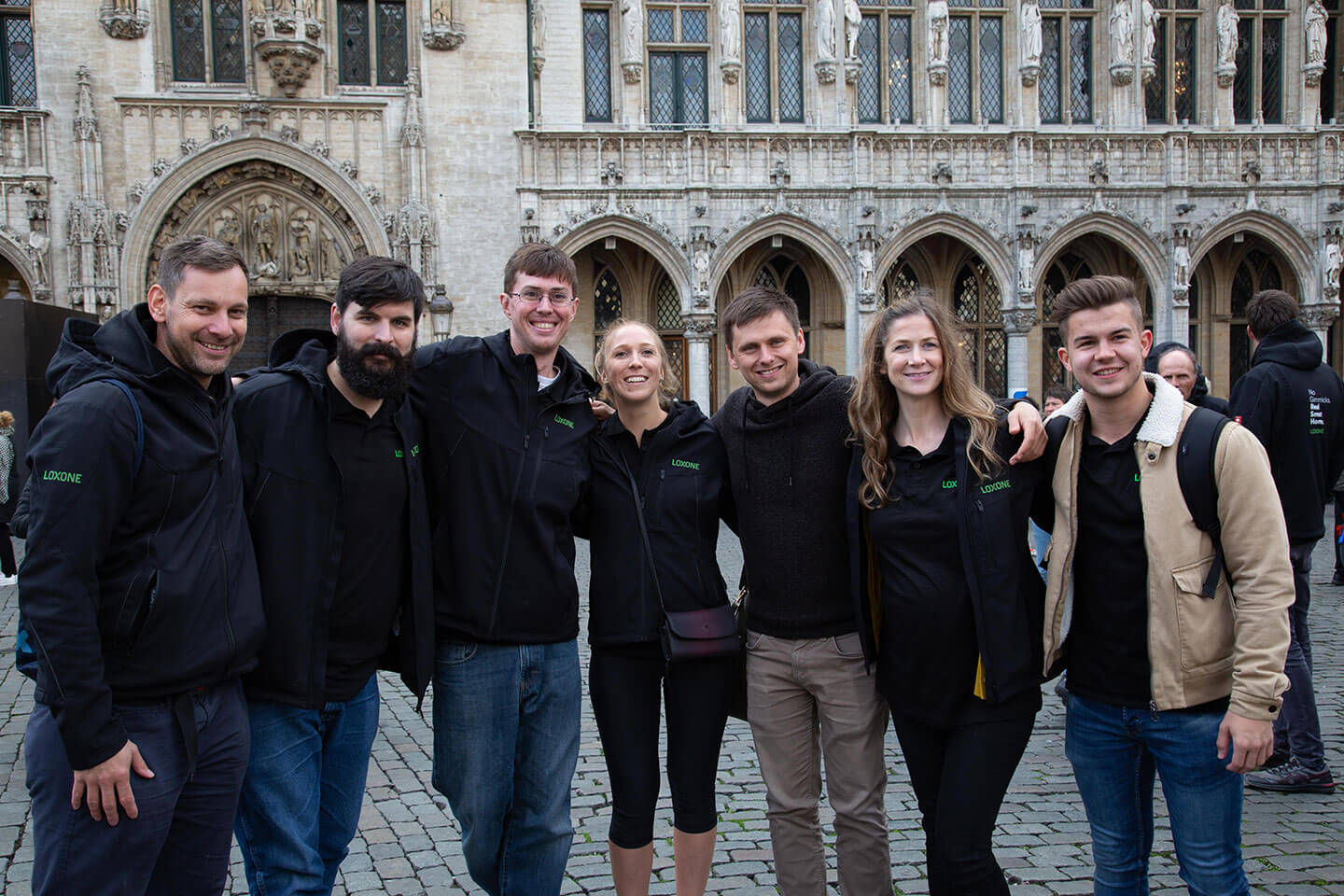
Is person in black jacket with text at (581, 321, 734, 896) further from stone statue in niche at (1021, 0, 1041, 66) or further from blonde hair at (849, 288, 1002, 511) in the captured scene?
stone statue in niche at (1021, 0, 1041, 66)

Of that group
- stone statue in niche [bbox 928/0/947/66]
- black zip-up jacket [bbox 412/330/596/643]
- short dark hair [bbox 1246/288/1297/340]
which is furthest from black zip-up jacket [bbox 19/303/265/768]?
stone statue in niche [bbox 928/0/947/66]

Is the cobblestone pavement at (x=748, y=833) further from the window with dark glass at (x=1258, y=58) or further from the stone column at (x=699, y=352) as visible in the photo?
the window with dark glass at (x=1258, y=58)

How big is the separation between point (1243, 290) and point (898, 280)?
6413 mm

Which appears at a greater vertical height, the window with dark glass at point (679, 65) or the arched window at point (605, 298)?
the window with dark glass at point (679, 65)

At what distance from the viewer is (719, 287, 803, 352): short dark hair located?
3.41 m

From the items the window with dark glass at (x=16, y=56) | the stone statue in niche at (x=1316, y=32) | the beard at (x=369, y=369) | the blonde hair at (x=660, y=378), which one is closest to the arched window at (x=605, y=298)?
the window with dark glass at (x=16, y=56)

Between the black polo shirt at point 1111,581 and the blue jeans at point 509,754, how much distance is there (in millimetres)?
1571

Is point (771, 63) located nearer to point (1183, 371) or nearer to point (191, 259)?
point (1183, 371)

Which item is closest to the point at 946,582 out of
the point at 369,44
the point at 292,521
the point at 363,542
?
the point at 363,542

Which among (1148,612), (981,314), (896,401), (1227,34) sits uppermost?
(1227,34)

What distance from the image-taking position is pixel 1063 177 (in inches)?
686

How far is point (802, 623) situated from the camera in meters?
3.30

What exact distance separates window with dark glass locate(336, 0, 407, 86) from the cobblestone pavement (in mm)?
13150

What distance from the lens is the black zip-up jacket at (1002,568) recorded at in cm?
296
